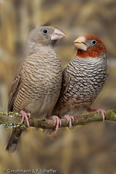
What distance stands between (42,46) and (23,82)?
0.57 feet

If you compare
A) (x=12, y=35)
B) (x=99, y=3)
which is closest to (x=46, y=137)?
(x=12, y=35)

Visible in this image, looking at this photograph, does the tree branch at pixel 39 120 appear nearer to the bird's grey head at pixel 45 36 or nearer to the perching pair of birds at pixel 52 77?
the perching pair of birds at pixel 52 77

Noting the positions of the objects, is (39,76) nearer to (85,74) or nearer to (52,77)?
(52,77)

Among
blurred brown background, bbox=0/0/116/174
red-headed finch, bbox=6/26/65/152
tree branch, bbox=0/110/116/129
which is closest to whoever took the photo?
tree branch, bbox=0/110/116/129

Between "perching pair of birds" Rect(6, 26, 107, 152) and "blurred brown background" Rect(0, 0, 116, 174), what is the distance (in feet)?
1.94

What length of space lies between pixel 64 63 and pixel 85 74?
61 centimetres

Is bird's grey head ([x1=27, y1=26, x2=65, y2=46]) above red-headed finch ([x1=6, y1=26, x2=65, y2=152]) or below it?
above

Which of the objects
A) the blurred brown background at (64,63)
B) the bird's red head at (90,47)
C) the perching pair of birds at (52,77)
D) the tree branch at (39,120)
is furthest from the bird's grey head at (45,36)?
the blurred brown background at (64,63)

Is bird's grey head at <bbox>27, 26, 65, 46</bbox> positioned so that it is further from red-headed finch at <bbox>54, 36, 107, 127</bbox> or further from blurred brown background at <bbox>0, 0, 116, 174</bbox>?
blurred brown background at <bbox>0, 0, 116, 174</bbox>

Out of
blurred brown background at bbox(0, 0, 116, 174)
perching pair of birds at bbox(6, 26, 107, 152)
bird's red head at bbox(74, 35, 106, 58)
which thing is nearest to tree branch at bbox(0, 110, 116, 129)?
perching pair of birds at bbox(6, 26, 107, 152)

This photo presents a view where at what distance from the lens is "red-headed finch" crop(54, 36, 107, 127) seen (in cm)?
108

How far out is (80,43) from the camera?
1036mm

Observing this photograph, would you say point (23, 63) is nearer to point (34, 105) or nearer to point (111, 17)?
point (34, 105)

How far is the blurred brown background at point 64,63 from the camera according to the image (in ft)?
5.78
